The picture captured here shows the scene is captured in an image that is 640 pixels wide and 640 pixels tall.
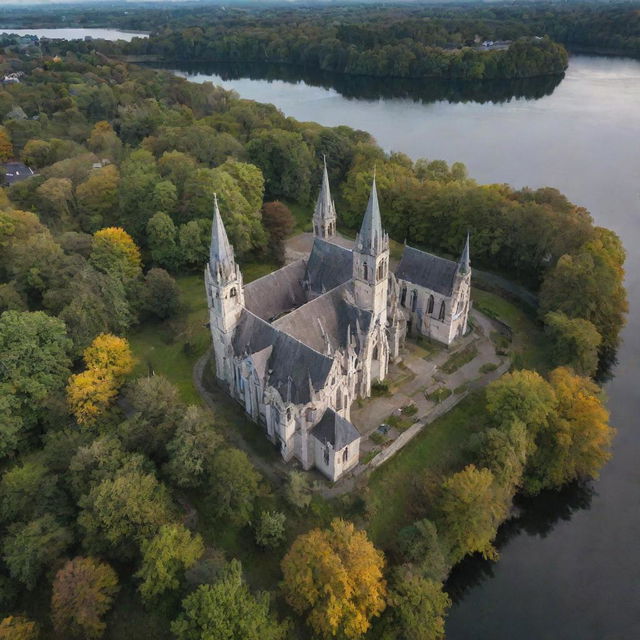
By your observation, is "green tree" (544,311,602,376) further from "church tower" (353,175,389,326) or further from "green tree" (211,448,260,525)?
"green tree" (211,448,260,525)

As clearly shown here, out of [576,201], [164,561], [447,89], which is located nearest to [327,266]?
[164,561]

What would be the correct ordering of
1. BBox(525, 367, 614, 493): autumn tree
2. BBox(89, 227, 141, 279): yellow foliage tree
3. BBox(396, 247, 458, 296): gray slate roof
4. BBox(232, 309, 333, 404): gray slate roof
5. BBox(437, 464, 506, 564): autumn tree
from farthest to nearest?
BBox(89, 227, 141, 279): yellow foliage tree
BBox(396, 247, 458, 296): gray slate roof
BBox(525, 367, 614, 493): autumn tree
BBox(232, 309, 333, 404): gray slate roof
BBox(437, 464, 506, 564): autumn tree

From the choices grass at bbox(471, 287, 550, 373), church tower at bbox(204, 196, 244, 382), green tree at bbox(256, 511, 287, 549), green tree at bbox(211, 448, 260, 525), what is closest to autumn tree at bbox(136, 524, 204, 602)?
green tree at bbox(211, 448, 260, 525)

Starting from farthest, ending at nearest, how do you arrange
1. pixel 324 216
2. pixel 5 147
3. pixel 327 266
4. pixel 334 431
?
pixel 5 147 → pixel 324 216 → pixel 327 266 → pixel 334 431

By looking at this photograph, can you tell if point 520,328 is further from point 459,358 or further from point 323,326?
point 323,326

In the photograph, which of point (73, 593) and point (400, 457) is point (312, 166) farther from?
point (73, 593)

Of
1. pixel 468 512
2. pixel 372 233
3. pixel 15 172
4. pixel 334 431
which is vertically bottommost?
pixel 468 512

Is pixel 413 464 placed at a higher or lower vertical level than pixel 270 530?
lower
